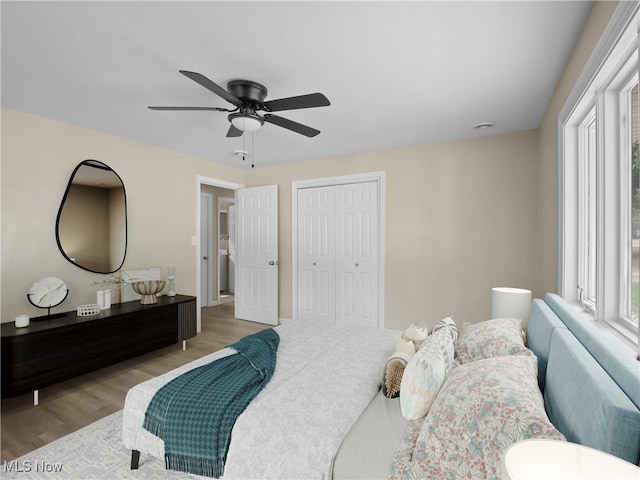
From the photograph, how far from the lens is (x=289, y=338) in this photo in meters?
2.48

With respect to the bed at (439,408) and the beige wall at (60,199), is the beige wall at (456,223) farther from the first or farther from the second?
the beige wall at (60,199)

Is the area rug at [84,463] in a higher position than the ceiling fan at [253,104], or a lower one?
lower

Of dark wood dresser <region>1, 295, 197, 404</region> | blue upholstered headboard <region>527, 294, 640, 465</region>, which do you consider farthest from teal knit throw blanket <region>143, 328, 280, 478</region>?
dark wood dresser <region>1, 295, 197, 404</region>

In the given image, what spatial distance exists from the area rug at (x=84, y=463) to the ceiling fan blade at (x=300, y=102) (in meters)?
2.27

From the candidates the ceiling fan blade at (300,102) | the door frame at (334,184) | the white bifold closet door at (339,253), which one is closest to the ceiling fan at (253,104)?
the ceiling fan blade at (300,102)

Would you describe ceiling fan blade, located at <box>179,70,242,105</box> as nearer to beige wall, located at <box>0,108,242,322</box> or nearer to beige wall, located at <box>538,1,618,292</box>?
beige wall, located at <box>538,1,618,292</box>

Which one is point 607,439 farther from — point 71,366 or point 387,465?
point 71,366

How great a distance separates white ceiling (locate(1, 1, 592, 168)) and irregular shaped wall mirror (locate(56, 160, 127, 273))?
21.9 inches

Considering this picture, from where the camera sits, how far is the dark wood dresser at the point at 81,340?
2398 millimetres

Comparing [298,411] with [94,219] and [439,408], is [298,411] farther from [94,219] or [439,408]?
[94,219]

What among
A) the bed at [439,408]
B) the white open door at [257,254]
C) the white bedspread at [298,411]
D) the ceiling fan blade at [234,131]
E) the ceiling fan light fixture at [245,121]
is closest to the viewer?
the bed at [439,408]

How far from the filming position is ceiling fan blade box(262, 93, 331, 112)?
2007 millimetres

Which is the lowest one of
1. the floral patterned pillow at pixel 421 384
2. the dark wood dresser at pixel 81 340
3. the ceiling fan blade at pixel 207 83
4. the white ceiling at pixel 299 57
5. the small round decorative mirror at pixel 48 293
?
the dark wood dresser at pixel 81 340

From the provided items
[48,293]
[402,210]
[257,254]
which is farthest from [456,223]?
[48,293]
